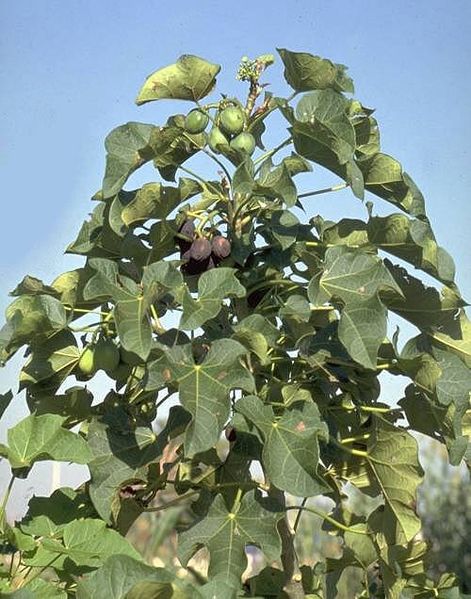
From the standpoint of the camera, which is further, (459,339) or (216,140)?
(459,339)

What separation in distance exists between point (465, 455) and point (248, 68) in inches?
27.6

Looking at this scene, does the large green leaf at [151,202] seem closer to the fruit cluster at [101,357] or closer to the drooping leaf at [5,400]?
the fruit cluster at [101,357]

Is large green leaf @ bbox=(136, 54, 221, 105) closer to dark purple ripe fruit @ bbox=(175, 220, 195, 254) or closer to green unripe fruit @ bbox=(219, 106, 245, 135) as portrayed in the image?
green unripe fruit @ bbox=(219, 106, 245, 135)

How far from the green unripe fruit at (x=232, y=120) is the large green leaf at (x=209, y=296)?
25 cm

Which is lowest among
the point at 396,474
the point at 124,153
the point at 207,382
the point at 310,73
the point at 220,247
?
the point at 396,474

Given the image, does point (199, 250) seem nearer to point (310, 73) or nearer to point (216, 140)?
point (216, 140)

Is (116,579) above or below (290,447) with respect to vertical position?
below

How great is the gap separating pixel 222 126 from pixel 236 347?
38 cm

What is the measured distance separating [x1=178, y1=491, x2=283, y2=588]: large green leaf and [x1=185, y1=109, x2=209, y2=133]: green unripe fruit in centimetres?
55

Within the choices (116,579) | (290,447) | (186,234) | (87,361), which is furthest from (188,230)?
(116,579)

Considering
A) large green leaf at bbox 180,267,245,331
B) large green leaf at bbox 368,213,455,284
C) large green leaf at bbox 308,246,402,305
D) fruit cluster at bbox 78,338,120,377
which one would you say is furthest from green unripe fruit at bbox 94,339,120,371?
large green leaf at bbox 368,213,455,284

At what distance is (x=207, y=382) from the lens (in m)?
1.33

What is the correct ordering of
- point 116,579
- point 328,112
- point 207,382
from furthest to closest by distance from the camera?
point 328,112 → point 207,382 → point 116,579

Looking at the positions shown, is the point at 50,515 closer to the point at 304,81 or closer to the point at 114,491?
the point at 114,491
